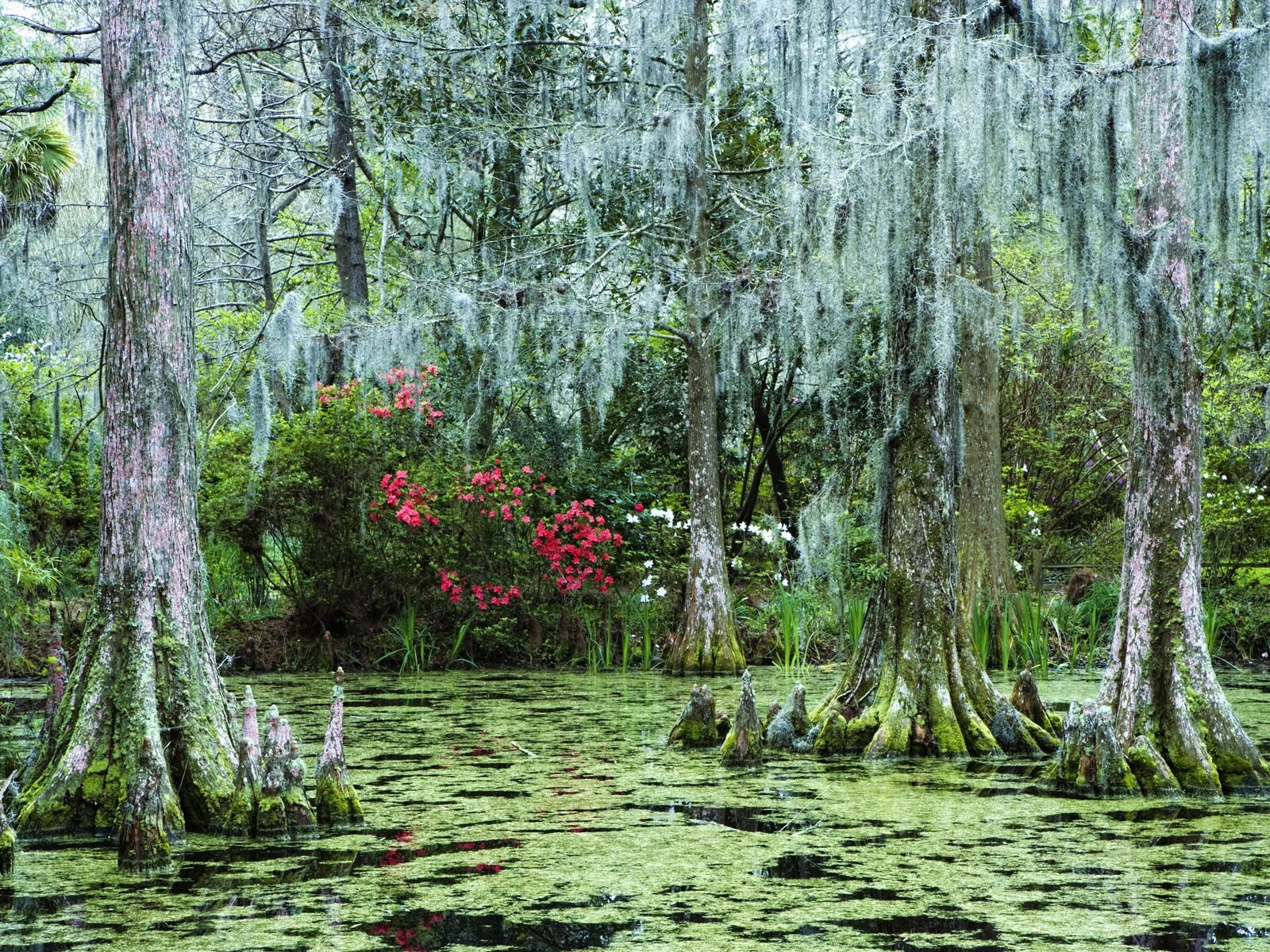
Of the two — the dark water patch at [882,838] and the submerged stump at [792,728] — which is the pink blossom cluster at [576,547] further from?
the dark water patch at [882,838]

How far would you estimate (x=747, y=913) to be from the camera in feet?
11.9

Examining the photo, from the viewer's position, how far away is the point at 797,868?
4141 mm

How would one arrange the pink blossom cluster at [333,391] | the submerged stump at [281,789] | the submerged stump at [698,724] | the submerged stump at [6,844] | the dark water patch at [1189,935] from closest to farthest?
the dark water patch at [1189,935], the submerged stump at [6,844], the submerged stump at [281,789], the submerged stump at [698,724], the pink blossom cluster at [333,391]

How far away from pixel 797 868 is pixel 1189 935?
4.02 ft

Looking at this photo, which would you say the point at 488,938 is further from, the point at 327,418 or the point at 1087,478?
the point at 1087,478

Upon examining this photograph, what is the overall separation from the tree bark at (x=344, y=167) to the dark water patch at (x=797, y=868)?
8810 mm

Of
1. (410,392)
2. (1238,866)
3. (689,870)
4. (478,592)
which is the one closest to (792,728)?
(689,870)

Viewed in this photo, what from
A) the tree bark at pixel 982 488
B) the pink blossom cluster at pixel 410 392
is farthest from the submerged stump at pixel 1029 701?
the pink blossom cluster at pixel 410 392

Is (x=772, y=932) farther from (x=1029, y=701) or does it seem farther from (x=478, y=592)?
(x=478, y=592)

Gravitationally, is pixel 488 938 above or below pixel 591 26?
below

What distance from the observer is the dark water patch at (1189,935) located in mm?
3264

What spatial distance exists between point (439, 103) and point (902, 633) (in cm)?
751

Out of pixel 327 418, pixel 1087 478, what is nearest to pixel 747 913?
pixel 327 418

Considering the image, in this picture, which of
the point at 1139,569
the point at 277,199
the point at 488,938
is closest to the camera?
the point at 488,938
